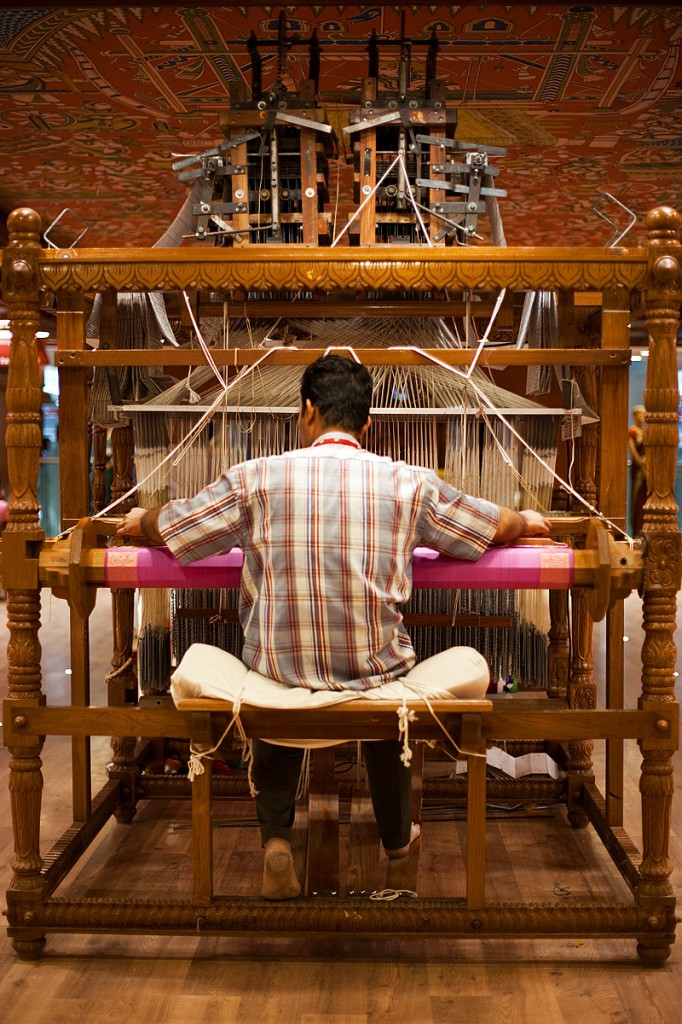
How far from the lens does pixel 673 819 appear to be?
3570mm

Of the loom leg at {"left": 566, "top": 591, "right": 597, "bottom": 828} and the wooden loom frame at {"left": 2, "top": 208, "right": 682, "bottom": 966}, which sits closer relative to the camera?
the wooden loom frame at {"left": 2, "top": 208, "right": 682, "bottom": 966}

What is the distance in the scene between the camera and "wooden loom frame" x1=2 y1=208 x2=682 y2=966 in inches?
96.7

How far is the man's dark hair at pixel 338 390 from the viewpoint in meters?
2.49

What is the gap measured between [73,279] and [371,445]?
3.71 feet

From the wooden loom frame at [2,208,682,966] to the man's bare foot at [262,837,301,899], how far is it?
0.04 m

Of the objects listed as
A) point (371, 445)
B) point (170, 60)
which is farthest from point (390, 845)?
point (170, 60)

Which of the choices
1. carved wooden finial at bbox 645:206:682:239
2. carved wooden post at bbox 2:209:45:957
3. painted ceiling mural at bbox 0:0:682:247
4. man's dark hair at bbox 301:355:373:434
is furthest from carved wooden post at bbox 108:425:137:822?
carved wooden finial at bbox 645:206:682:239

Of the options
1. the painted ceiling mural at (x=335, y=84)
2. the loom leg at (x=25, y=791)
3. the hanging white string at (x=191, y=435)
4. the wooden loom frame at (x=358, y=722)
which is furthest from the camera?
the painted ceiling mural at (x=335, y=84)

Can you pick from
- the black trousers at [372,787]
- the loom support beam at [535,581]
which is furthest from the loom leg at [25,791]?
the black trousers at [372,787]

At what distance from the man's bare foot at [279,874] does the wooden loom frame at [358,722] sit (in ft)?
0.13

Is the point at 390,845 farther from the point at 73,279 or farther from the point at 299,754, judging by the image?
the point at 73,279

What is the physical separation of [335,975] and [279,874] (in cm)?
29

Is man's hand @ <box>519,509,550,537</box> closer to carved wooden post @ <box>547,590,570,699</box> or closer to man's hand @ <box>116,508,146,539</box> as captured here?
man's hand @ <box>116,508,146,539</box>

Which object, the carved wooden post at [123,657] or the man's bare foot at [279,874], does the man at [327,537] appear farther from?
the carved wooden post at [123,657]
